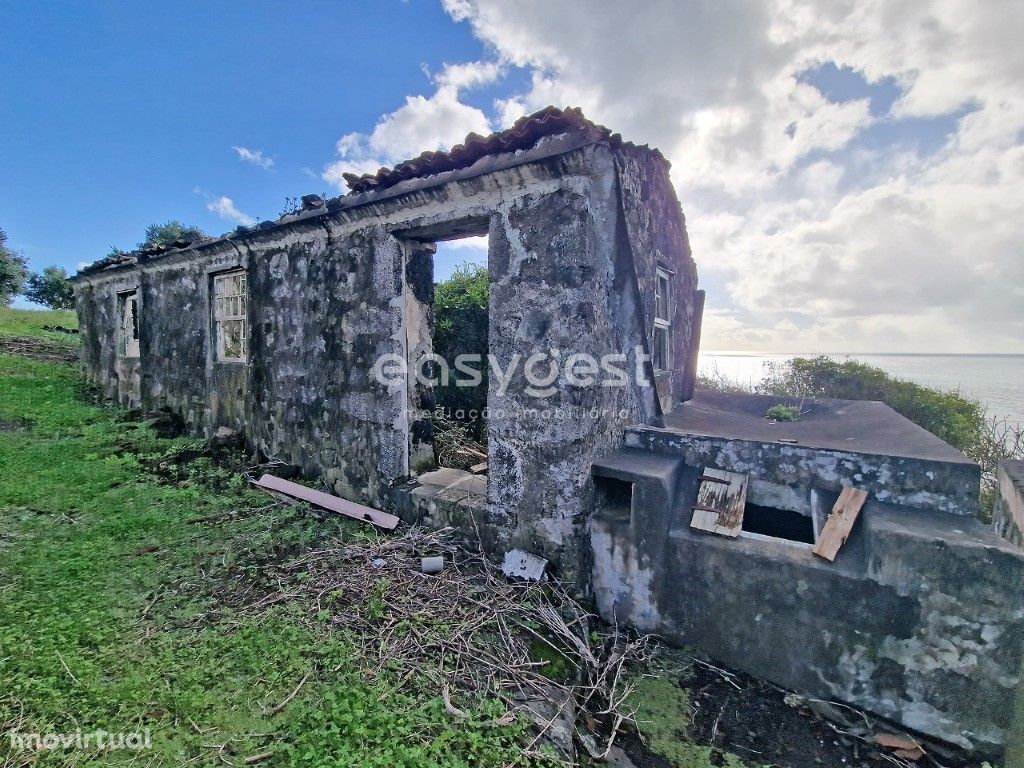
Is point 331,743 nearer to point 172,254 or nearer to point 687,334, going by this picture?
point 687,334

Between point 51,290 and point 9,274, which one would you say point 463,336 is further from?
point 51,290

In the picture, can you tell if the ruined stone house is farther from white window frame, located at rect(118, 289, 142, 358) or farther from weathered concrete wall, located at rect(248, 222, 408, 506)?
white window frame, located at rect(118, 289, 142, 358)

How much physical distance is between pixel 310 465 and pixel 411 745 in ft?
14.2

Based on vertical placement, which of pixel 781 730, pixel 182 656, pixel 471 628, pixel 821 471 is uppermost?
pixel 821 471

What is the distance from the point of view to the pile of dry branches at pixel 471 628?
2965 mm

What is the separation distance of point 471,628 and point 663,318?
4368mm

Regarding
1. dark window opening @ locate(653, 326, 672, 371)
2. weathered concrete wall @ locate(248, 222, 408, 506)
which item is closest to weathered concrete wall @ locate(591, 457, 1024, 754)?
dark window opening @ locate(653, 326, 672, 371)

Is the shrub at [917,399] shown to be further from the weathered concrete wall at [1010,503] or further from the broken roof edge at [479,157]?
the broken roof edge at [479,157]

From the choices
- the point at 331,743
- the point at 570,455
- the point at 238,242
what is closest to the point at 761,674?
the point at 570,455

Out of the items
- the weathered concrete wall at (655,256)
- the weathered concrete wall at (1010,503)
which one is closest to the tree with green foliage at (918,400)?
the weathered concrete wall at (1010,503)

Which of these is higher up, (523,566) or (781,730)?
(523,566)

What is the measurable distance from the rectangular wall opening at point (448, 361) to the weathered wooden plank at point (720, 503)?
2.83 m

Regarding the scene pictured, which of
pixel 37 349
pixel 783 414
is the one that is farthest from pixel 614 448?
pixel 37 349

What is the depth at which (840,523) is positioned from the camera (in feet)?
11.4
